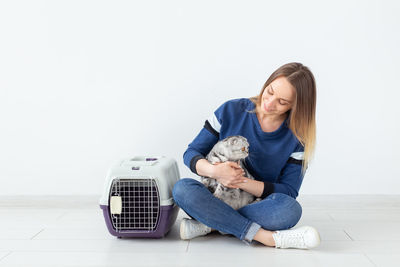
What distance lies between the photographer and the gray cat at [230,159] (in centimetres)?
170

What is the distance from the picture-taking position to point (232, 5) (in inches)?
87.9

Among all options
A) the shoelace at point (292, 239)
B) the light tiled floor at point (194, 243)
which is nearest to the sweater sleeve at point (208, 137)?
the light tiled floor at point (194, 243)

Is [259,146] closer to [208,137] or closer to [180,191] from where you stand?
[208,137]

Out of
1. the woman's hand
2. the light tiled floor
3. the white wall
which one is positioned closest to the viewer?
the light tiled floor

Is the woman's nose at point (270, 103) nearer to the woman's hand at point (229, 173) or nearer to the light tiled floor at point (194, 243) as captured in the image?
the woman's hand at point (229, 173)

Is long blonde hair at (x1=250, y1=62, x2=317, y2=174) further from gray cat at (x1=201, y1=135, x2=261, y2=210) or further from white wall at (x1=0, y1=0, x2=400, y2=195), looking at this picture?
white wall at (x1=0, y1=0, x2=400, y2=195)

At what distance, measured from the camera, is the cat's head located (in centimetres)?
170

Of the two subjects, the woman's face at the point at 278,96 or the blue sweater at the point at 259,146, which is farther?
the blue sweater at the point at 259,146

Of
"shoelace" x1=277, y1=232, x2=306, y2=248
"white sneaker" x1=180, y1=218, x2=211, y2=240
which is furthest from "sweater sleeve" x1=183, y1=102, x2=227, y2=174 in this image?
"shoelace" x1=277, y1=232, x2=306, y2=248

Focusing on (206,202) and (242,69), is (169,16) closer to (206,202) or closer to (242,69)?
(242,69)

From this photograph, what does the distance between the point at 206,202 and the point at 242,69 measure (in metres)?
0.82

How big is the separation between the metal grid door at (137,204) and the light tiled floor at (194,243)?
7 centimetres

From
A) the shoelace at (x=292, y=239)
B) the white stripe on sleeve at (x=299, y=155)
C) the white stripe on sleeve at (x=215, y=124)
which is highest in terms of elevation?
the white stripe on sleeve at (x=215, y=124)

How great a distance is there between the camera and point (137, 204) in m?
1.73
